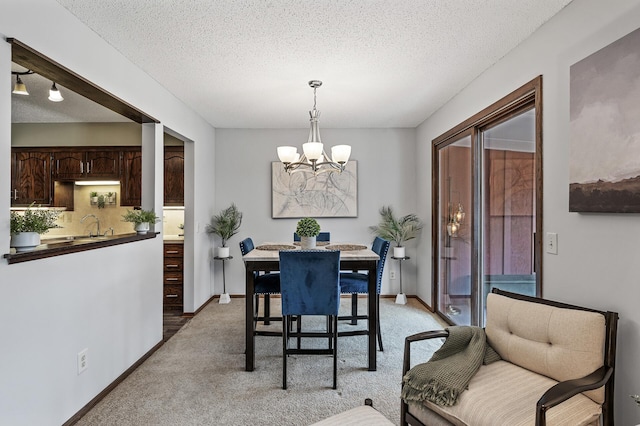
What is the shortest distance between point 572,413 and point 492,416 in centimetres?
32

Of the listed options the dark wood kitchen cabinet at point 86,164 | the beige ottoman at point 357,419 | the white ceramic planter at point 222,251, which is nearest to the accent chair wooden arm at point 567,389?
the beige ottoman at point 357,419

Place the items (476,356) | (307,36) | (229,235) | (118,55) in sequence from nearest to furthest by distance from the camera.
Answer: (476,356), (307,36), (118,55), (229,235)

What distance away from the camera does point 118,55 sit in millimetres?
2854

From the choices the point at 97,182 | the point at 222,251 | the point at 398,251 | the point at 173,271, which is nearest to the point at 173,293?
the point at 173,271

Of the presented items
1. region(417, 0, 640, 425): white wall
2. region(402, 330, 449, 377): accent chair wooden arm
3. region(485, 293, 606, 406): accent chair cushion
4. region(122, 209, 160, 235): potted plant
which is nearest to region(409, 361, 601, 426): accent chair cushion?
region(485, 293, 606, 406): accent chair cushion

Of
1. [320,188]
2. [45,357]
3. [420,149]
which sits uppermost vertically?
[420,149]

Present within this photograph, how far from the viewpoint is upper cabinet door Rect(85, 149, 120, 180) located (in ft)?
16.7

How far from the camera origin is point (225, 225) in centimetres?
526

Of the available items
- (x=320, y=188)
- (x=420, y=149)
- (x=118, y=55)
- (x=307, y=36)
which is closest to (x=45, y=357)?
(x=118, y=55)

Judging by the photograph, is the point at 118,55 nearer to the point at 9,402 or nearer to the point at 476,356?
the point at 9,402

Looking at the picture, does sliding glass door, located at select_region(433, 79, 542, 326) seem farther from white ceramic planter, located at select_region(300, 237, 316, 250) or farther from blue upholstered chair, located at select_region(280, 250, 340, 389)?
white ceramic planter, located at select_region(300, 237, 316, 250)

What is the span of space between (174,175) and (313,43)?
127 inches

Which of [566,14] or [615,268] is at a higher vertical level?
[566,14]

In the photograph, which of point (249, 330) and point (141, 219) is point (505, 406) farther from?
point (141, 219)
